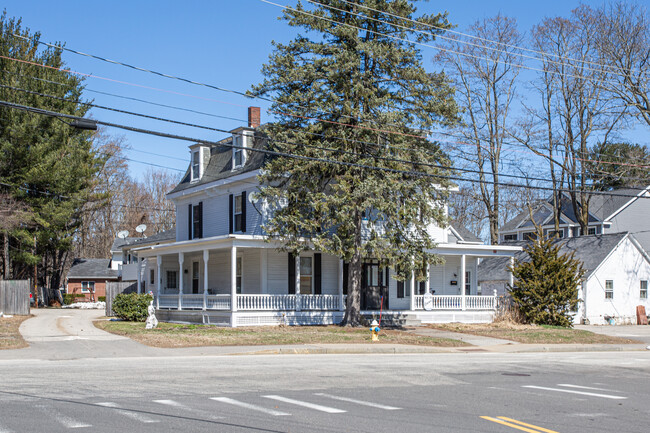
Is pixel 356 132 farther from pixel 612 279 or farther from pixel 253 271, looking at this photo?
pixel 612 279

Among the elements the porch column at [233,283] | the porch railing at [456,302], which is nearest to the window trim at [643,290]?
the porch railing at [456,302]

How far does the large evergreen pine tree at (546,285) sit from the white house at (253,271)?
2.61 meters

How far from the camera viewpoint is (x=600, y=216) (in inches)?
2222

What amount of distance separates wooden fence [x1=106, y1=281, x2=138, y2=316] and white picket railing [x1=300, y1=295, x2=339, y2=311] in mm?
13924

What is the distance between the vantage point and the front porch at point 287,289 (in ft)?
94.3

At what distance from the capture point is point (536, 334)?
26672mm

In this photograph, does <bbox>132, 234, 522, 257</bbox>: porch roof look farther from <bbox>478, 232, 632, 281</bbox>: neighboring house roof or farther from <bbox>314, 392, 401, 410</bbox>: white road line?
<bbox>314, 392, 401, 410</bbox>: white road line

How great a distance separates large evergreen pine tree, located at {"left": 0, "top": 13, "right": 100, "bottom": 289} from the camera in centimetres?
4494

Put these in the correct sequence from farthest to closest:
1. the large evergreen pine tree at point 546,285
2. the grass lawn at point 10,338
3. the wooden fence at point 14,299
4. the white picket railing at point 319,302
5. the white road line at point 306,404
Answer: the wooden fence at point 14,299
the large evergreen pine tree at point 546,285
the white picket railing at point 319,302
the grass lawn at point 10,338
the white road line at point 306,404

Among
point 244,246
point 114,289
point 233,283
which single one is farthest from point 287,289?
point 114,289

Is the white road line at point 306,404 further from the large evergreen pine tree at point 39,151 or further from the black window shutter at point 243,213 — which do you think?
the large evergreen pine tree at point 39,151

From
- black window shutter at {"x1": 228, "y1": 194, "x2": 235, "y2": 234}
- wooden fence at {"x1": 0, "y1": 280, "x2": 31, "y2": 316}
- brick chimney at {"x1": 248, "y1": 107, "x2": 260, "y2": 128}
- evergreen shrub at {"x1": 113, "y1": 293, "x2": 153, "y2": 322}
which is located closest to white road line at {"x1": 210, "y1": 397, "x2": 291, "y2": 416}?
black window shutter at {"x1": 228, "y1": 194, "x2": 235, "y2": 234}

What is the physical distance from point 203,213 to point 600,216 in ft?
117

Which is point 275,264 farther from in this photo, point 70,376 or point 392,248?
point 70,376
